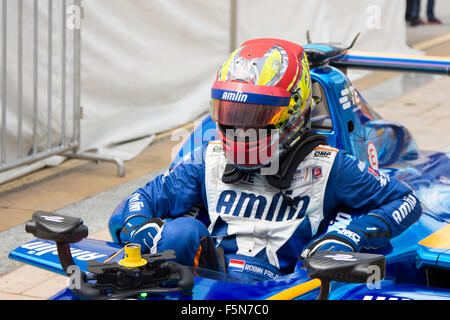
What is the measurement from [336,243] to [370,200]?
1.31 ft

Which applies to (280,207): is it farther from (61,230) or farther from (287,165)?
(61,230)

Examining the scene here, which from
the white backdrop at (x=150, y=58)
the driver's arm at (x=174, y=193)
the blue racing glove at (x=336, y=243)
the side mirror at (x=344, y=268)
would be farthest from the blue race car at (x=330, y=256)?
the white backdrop at (x=150, y=58)

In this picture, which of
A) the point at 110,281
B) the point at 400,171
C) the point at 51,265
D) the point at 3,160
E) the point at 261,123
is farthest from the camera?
the point at 3,160

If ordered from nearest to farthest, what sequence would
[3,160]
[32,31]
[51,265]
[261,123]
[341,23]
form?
[51,265]
[261,123]
[3,160]
[32,31]
[341,23]

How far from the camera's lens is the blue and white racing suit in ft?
9.83

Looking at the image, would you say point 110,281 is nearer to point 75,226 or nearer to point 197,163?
point 75,226

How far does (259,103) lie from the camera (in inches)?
112

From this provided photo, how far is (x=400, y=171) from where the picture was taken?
4.24 m

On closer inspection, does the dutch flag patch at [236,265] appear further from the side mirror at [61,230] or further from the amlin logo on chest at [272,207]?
the side mirror at [61,230]

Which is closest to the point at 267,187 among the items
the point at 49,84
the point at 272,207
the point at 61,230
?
the point at 272,207

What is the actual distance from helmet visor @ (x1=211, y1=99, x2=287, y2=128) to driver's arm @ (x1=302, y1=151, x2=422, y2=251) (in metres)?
0.35

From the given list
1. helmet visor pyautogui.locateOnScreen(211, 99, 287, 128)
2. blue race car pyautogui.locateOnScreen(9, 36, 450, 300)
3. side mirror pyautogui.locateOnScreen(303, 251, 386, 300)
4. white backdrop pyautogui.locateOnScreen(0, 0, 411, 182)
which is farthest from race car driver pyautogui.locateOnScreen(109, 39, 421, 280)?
white backdrop pyautogui.locateOnScreen(0, 0, 411, 182)
